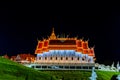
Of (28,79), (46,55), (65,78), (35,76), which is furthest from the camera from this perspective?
(46,55)

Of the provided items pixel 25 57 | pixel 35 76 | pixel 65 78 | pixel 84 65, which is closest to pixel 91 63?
pixel 84 65

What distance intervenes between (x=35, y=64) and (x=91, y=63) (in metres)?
19.5

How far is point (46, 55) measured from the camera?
170 m

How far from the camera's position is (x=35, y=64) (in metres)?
163

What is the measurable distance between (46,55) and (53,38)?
8.83 m

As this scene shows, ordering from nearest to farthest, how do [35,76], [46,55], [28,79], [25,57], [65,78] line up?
A: [28,79]
[35,76]
[65,78]
[46,55]
[25,57]

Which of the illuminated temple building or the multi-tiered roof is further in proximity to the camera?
the multi-tiered roof

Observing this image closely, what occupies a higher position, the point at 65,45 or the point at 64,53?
the point at 65,45

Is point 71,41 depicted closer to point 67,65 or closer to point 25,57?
point 67,65

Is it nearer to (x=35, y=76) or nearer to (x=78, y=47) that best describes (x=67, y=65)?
(x=78, y=47)

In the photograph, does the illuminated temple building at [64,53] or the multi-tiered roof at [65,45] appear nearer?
the illuminated temple building at [64,53]

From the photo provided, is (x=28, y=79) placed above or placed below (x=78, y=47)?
below

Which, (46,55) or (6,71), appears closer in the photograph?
(6,71)

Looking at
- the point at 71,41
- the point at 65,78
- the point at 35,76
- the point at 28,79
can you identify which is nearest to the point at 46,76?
the point at 35,76
